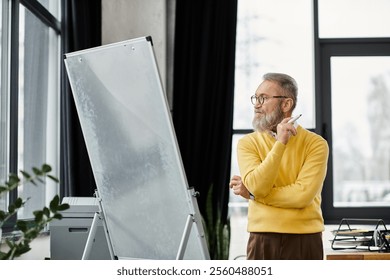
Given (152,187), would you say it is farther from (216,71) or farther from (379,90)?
(379,90)

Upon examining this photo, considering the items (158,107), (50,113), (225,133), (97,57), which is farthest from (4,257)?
(225,133)

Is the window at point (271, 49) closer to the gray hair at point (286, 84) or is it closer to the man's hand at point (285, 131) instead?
the gray hair at point (286, 84)

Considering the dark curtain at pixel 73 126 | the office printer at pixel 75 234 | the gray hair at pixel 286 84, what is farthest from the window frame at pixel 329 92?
the gray hair at pixel 286 84

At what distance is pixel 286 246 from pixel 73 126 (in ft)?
8.23

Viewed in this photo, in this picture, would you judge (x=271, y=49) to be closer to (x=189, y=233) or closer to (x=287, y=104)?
(x=287, y=104)

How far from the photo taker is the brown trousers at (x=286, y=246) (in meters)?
1.98

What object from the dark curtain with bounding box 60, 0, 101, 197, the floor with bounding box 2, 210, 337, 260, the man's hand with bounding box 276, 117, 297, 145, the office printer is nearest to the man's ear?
the man's hand with bounding box 276, 117, 297, 145

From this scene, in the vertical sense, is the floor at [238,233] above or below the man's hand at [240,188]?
below

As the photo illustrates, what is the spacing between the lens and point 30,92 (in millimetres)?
3832

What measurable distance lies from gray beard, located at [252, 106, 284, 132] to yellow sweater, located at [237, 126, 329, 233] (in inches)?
2.1

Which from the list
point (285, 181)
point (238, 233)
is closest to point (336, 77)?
point (238, 233)

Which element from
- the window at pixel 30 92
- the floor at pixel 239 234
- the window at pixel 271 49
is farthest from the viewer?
the window at pixel 271 49

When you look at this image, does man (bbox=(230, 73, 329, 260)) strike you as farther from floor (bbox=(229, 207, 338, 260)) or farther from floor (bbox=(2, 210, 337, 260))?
floor (bbox=(229, 207, 338, 260))

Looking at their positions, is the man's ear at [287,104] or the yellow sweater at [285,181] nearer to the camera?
the yellow sweater at [285,181]
